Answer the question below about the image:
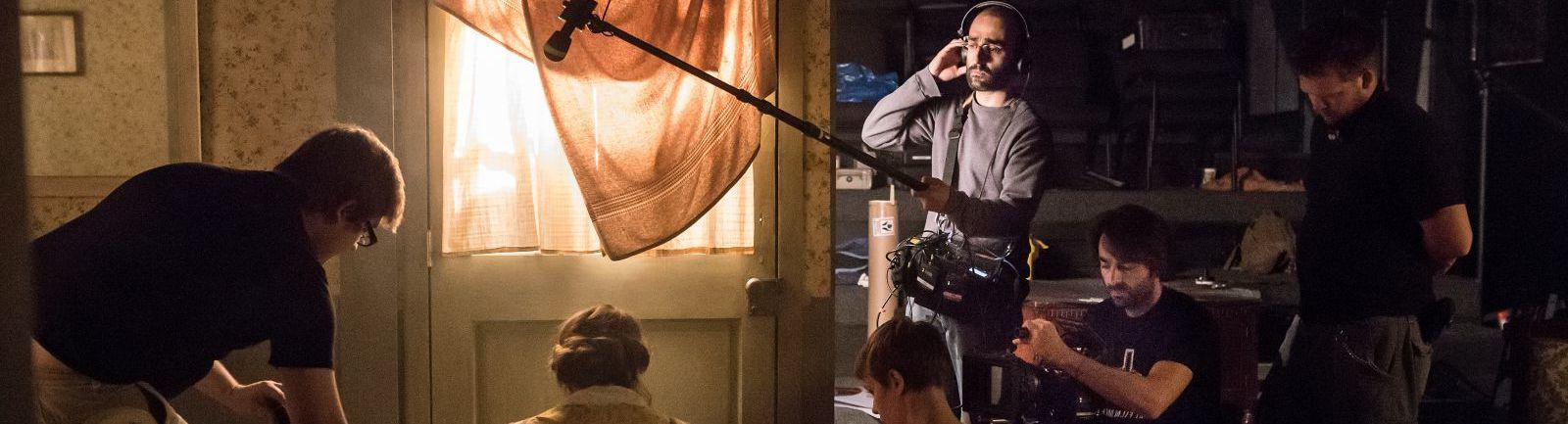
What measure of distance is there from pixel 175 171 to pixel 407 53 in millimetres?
886

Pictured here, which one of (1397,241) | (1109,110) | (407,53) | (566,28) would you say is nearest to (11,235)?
(566,28)

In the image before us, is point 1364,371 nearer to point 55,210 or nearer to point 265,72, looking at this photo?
point 265,72

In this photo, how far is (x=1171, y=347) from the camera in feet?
8.16

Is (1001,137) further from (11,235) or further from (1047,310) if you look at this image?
(11,235)

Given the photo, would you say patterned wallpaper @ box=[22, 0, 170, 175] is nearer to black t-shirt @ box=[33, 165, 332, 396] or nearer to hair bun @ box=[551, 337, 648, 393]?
black t-shirt @ box=[33, 165, 332, 396]

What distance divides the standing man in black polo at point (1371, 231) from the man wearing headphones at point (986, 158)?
75 centimetres

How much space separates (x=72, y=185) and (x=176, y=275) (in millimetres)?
1193

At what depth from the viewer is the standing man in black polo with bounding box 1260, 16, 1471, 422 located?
252 centimetres

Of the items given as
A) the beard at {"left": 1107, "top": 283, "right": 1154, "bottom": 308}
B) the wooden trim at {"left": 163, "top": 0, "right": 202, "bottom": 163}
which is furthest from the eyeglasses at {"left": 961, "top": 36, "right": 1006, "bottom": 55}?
the wooden trim at {"left": 163, "top": 0, "right": 202, "bottom": 163}

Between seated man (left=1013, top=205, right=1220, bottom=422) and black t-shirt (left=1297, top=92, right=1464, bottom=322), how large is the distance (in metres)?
0.43

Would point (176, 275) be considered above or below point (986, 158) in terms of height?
below

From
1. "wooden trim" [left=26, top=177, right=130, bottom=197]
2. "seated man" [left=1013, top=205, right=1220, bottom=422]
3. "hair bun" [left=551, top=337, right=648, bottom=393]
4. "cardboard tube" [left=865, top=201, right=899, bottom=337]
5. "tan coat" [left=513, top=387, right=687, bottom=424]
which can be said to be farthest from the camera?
"cardboard tube" [left=865, top=201, right=899, bottom=337]

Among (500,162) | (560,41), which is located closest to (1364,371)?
(560,41)

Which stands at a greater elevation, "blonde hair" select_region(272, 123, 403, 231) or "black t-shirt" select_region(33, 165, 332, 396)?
"blonde hair" select_region(272, 123, 403, 231)
